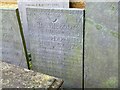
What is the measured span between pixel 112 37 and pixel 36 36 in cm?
77

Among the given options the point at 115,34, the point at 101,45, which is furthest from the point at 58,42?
the point at 115,34

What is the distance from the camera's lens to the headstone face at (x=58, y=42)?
7.10 ft

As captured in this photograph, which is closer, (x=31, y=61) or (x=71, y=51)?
(x=71, y=51)

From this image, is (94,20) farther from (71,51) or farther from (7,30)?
(7,30)

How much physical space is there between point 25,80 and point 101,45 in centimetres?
76

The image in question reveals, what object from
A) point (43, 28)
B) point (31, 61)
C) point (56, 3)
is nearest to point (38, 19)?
point (43, 28)

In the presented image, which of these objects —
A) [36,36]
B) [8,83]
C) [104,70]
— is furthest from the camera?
[36,36]

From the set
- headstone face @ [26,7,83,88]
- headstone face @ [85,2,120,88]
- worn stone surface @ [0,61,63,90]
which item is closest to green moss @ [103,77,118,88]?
headstone face @ [85,2,120,88]

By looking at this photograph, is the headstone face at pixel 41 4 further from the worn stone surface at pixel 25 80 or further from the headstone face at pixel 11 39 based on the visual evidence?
the worn stone surface at pixel 25 80

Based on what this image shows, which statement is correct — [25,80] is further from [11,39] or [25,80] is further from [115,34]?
[115,34]

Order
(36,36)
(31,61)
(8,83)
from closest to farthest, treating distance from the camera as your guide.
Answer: (8,83), (36,36), (31,61)

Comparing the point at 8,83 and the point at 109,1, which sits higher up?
the point at 109,1

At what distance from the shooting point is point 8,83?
1891 mm

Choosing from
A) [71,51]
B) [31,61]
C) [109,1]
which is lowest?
[31,61]
